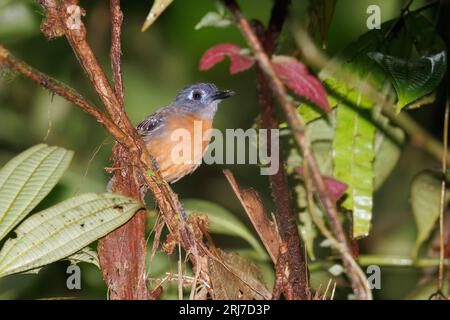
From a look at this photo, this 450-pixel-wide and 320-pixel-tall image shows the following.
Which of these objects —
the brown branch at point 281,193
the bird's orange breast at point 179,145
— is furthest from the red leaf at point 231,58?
the bird's orange breast at point 179,145

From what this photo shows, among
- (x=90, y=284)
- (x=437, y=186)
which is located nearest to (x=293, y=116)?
(x=437, y=186)

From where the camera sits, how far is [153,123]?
4617 millimetres

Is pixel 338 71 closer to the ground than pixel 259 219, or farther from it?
farther from it

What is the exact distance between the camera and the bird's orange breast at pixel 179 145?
4352 millimetres

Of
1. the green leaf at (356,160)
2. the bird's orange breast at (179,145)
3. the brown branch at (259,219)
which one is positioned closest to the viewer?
the brown branch at (259,219)

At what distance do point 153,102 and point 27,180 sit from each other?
275 centimetres

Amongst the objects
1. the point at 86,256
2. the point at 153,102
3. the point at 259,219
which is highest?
the point at 153,102

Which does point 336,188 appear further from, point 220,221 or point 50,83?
point 220,221

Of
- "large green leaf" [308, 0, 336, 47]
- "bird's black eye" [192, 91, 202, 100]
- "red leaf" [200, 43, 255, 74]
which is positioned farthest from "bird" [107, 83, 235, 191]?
"red leaf" [200, 43, 255, 74]

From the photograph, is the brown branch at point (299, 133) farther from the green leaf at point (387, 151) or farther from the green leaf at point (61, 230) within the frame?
the green leaf at point (387, 151)

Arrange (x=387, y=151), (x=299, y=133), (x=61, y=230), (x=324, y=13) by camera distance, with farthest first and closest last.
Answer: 1. (x=387, y=151)
2. (x=324, y=13)
3. (x=61, y=230)
4. (x=299, y=133)

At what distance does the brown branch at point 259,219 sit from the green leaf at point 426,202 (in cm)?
105

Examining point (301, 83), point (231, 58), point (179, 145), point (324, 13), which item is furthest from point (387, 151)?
point (231, 58)

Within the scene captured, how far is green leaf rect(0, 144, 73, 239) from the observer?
282 cm
